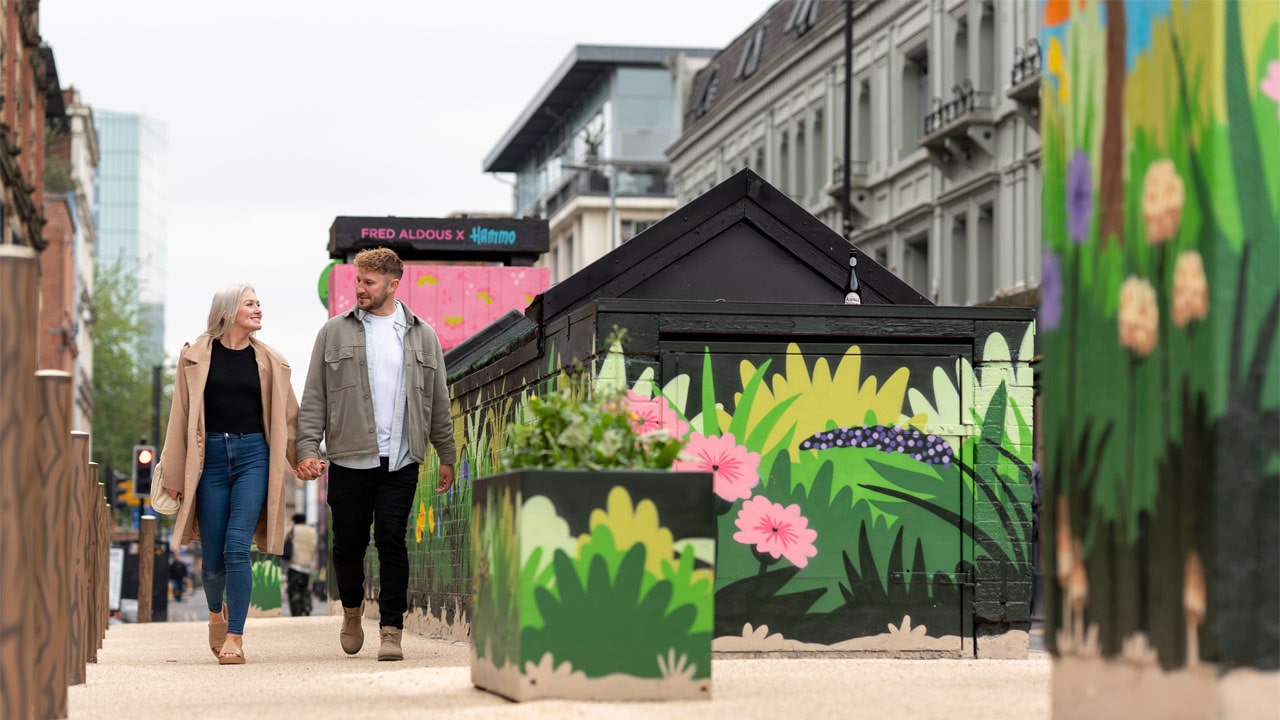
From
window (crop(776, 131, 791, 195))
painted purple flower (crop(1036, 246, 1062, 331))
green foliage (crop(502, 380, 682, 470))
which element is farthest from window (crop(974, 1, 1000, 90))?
painted purple flower (crop(1036, 246, 1062, 331))

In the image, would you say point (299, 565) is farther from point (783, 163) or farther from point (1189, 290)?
point (1189, 290)

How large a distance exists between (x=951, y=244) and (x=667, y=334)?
3058cm

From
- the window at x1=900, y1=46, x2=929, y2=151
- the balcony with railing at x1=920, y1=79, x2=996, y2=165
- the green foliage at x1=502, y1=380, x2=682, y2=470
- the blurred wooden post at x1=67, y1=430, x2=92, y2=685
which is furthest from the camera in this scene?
the window at x1=900, y1=46, x2=929, y2=151

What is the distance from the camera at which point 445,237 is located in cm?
→ 2745

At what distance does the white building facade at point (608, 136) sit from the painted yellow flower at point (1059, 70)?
66558mm

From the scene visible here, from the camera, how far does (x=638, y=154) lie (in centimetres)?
7844

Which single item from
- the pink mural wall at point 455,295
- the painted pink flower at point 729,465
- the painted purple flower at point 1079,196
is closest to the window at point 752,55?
the pink mural wall at point 455,295

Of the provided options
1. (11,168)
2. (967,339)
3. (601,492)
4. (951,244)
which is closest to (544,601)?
(601,492)

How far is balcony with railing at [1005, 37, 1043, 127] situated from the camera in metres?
34.4

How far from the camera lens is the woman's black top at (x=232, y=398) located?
10422 millimetres

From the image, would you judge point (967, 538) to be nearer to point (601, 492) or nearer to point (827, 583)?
point (827, 583)

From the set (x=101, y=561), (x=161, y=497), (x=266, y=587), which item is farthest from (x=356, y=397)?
(x=266, y=587)

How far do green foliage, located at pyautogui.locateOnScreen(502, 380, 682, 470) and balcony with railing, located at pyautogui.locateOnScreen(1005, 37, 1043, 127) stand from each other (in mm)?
27680

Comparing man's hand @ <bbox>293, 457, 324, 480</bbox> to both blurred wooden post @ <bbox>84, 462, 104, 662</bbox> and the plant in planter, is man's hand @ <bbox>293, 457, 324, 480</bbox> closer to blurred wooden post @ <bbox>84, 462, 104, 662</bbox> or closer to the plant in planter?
blurred wooden post @ <bbox>84, 462, 104, 662</bbox>
